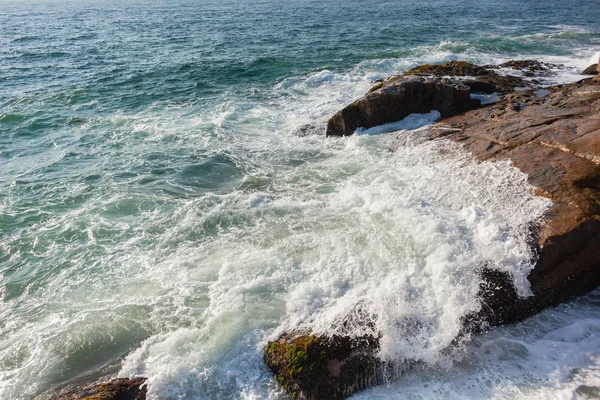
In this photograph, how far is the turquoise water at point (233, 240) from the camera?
694 cm

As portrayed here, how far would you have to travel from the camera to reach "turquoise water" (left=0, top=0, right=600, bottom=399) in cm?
694

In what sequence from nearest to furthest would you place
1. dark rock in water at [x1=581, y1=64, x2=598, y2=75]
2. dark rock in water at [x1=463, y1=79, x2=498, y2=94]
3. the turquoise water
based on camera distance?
1. the turquoise water
2. dark rock in water at [x1=463, y1=79, x2=498, y2=94]
3. dark rock in water at [x1=581, y1=64, x2=598, y2=75]

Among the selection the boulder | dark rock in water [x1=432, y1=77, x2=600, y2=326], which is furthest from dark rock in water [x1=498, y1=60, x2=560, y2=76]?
dark rock in water [x1=432, y1=77, x2=600, y2=326]

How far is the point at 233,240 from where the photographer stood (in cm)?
1019

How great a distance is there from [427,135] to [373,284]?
7.68 meters

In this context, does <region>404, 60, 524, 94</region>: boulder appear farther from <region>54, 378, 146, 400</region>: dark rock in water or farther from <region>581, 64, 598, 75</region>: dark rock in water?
<region>54, 378, 146, 400</region>: dark rock in water

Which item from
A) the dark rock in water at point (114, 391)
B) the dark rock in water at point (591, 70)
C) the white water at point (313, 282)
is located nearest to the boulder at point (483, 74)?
the dark rock in water at point (591, 70)

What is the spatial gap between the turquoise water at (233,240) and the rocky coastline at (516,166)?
0.34m

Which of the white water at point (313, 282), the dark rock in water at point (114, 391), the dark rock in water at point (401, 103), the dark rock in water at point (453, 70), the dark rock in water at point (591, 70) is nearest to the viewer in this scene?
the dark rock in water at point (114, 391)

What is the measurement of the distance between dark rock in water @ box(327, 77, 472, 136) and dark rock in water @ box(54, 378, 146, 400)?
38.5ft

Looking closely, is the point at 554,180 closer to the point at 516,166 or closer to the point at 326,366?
the point at 516,166

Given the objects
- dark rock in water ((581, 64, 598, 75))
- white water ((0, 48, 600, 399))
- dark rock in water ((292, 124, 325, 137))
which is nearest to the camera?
white water ((0, 48, 600, 399))

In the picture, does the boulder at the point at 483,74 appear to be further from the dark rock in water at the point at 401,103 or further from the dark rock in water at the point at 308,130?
the dark rock in water at the point at 308,130

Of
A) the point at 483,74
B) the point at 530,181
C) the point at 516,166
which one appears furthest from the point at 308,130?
the point at 483,74
